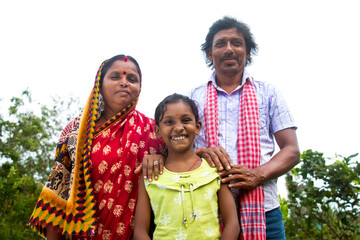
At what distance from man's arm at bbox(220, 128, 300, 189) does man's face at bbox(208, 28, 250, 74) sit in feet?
2.19


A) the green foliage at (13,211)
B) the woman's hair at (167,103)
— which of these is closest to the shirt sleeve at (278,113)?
the woman's hair at (167,103)

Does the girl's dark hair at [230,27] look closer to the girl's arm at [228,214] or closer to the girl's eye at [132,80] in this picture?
the girl's eye at [132,80]

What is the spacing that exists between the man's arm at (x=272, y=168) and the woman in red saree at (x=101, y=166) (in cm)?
73

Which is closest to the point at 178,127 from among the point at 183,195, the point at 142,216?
the point at 183,195

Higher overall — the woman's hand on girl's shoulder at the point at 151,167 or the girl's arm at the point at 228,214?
the woman's hand on girl's shoulder at the point at 151,167

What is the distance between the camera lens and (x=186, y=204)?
2090 millimetres

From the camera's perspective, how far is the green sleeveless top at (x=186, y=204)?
205 cm

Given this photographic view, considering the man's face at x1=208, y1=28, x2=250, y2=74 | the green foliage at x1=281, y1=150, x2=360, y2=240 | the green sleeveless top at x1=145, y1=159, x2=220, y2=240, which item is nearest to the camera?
the green sleeveless top at x1=145, y1=159, x2=220, y2=240

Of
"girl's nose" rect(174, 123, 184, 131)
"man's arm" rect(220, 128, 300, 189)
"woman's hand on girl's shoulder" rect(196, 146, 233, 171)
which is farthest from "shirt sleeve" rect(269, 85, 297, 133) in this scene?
"girl's nose" rect(174, 123, 184, 131)

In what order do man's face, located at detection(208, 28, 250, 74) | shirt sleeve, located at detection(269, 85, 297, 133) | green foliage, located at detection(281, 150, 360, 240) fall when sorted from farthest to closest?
green foliage, located at detection(281, 150, 360, 240)
man's face, located at detection(208, 28, 250, 74)
shirt sleeve, located at detection(269, 85, 297, 133)

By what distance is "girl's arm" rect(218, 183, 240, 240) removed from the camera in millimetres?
2070

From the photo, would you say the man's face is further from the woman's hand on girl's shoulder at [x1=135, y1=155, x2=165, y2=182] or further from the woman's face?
the woman's hand on girl's shoulder at [x1=135, y1=155, x2=165, y2=182]

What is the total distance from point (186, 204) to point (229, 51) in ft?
4.34

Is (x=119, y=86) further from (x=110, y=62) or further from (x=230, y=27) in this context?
(x=230, y=27)
